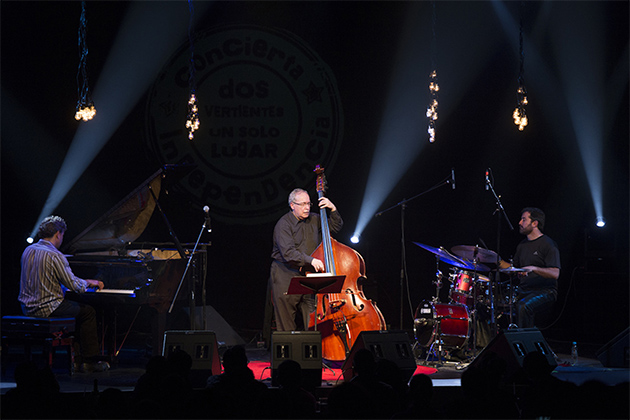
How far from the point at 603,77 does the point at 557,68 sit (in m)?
0.64

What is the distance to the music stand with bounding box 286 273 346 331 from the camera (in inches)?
226

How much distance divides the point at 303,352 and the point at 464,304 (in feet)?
8.65

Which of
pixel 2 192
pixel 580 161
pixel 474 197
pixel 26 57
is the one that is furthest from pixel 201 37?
pixel 580 161

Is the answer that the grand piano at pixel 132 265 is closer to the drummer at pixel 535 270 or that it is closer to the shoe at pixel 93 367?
the shoe at pixel 93 367

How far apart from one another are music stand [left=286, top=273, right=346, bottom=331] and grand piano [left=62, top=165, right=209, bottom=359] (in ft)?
5.27

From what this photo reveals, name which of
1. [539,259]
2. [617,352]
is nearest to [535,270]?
[539,259]

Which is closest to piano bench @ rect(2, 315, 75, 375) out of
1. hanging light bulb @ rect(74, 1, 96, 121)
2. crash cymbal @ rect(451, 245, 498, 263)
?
hanging light bulb @ rect(74, 1, 96, 121)

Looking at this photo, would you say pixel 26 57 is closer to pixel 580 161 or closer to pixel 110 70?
pixel 110 70

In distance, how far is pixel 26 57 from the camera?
852 centimetres

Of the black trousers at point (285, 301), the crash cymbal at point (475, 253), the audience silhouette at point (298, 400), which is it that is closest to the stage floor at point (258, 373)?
the black trousers at point (285, 301)

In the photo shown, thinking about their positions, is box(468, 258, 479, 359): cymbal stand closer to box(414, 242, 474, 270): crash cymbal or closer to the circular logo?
box(414, 242, 474, 270): crash cymbal

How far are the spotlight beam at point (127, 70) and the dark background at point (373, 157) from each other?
0.12m

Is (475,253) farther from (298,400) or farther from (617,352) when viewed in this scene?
(298,400)

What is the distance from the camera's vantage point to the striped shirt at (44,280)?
640cm
